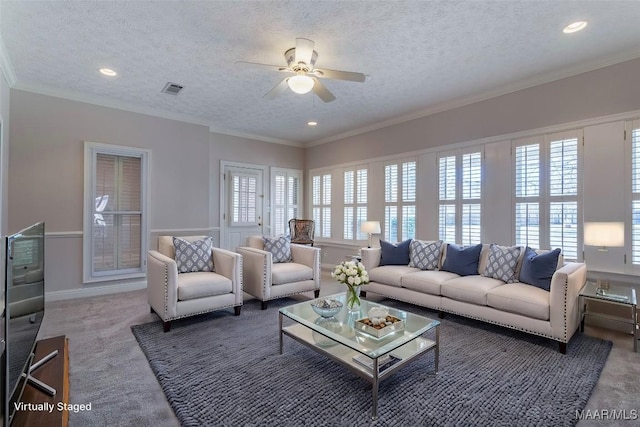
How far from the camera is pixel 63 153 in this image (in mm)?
4262

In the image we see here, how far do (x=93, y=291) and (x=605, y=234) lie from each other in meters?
6.23

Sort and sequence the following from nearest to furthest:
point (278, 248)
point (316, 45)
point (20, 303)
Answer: point (20, 303)
point (316, 45)
point (278, 248)

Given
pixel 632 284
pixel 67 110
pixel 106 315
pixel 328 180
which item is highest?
pixel 67 110

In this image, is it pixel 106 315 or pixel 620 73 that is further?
pixel 106 315

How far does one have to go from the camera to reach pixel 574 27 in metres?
2.74

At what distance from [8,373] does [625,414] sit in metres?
3.24

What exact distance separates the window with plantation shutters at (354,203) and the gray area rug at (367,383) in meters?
3.14

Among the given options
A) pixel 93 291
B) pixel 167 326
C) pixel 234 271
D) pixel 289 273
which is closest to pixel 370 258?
pixel 289 273

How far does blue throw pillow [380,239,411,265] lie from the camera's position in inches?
169

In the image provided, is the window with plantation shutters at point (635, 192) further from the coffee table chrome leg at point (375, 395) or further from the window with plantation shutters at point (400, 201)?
the coffee table chrome leg at point (375, 395)

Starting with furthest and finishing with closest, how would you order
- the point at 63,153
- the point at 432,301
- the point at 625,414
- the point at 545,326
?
1. the point at 63,153
2. the point at 432,301
3. the point at 545,326
4. the point at 625,414

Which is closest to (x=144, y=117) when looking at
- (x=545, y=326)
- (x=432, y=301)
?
(x=432, y=301)

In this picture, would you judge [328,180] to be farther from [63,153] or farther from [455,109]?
[63,153]

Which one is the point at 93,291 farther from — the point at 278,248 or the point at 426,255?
the point at 426,255
